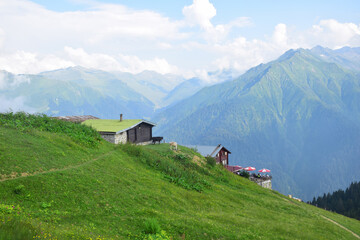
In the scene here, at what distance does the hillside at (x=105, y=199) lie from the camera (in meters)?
11.9

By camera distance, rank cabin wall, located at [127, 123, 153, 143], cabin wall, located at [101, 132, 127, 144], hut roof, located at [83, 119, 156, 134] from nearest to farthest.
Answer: cabin wall, located at [101, 132, 127, 144] < hut roof, located at [83, 119, 156, 134] < cabin wall, located at [127, 123, 153, 143]

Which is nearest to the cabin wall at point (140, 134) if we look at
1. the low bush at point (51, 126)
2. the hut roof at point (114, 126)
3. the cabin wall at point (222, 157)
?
the hut roof at point (114, 126)

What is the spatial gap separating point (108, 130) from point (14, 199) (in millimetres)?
31666

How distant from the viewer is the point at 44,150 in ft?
68.6

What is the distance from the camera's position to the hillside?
11.9 meters

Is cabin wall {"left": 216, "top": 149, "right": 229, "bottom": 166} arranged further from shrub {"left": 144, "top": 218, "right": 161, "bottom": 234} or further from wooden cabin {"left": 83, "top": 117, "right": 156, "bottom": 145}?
shrub {"left": 144, "top": 218, "right": 161, "bottom": 234}

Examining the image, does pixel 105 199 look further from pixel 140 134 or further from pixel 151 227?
pixel 140 134

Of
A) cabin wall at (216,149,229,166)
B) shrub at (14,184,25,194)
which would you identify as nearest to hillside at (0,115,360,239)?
shrub at (14,184,25,194)

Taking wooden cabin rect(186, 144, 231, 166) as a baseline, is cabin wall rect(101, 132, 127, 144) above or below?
Result: above

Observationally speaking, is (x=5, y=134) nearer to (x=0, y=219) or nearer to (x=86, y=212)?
(x=86, y=212)

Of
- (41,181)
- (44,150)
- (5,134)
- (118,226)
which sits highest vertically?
(5,134)

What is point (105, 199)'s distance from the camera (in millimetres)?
15750

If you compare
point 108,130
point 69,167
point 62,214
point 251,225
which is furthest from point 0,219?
point 108,130

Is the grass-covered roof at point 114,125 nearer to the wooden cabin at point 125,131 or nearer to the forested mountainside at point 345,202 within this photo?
the wooden cabin at point 125,131
